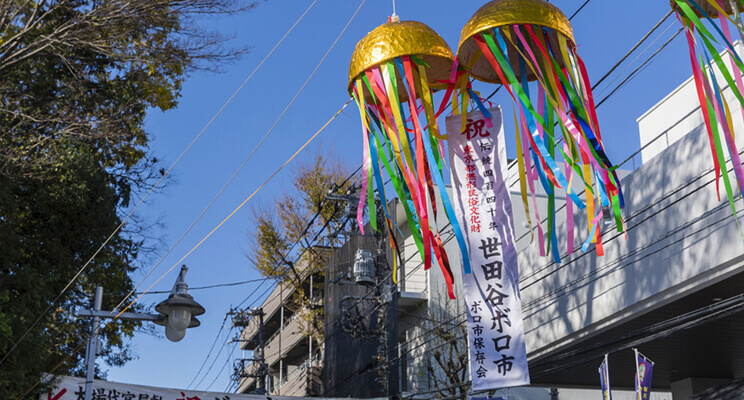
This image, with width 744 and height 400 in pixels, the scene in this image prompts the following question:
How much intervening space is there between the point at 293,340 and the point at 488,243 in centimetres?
2667

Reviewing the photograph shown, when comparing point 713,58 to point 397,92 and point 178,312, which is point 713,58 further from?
point 178,312

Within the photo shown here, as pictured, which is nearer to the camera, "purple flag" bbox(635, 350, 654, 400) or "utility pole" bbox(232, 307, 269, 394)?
"purple flag" bbox(635, 350, 654, 400)

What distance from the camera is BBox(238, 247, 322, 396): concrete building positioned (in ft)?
98.3

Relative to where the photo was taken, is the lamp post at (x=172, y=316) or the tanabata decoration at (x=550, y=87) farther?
the lamp post at (x=172, y=316)

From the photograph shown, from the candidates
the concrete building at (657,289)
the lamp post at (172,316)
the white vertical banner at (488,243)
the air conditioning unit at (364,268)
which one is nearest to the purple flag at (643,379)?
the concrete building at (657,289)

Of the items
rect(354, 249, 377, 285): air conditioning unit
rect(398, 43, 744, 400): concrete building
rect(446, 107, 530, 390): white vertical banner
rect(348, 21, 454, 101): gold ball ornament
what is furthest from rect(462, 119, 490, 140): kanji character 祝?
rect(354, 249, 377, 285): air conditioning unit

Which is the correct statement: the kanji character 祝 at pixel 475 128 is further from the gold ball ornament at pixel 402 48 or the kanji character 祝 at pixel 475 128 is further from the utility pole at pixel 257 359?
the utility pole at pixel 257 359

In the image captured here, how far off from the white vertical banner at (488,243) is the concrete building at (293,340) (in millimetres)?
22850

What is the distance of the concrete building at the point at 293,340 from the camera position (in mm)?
29953

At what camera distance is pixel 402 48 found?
19.5 feet

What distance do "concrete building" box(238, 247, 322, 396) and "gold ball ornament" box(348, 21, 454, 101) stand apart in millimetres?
23367

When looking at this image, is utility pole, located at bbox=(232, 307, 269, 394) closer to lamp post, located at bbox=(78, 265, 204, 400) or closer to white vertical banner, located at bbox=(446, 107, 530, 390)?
lamp post, located at bbox=(78, 265, 204, 400)

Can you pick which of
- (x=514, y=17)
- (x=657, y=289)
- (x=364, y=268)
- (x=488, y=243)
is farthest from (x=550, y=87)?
(x=364, y=268)

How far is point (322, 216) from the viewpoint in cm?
3042
